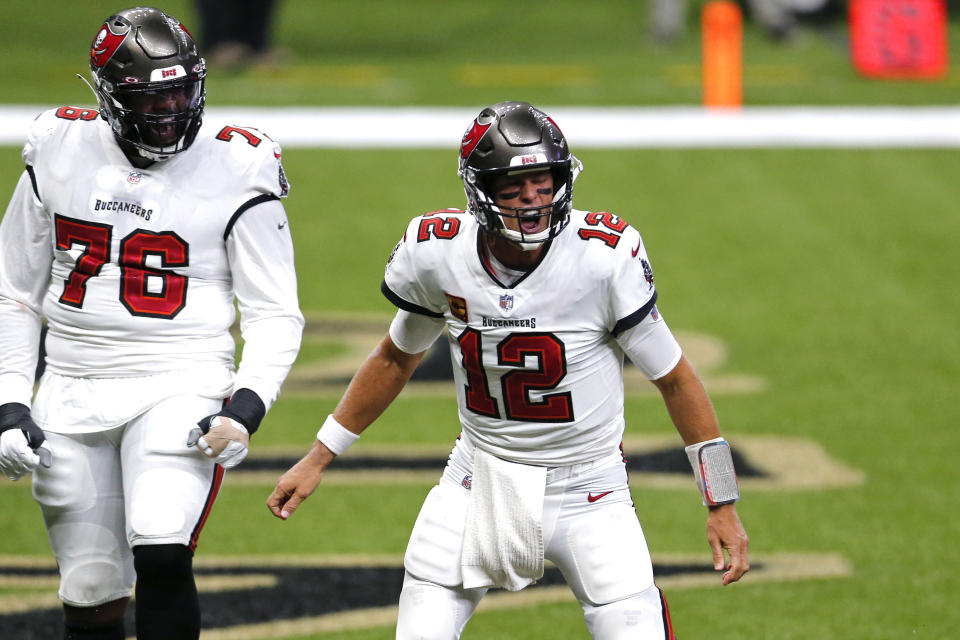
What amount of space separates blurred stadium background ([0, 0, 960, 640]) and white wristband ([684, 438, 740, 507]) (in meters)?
1.54

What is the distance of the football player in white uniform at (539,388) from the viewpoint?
12.2 feet

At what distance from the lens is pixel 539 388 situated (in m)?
3.83

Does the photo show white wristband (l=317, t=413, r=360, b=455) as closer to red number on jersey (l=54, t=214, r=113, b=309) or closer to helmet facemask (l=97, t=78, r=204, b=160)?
red number on jersey (l=54, t=214, r=113, b=309)

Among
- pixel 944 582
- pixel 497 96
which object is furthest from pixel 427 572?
pixel 497 96

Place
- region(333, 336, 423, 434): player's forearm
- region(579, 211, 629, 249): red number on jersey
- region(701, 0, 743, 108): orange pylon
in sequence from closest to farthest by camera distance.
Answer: region(579, 211, 629, 249): red number on jersey → region(333, 336, 423, 434): player's forearm → region(701, 0, 743, 108): orange pylon

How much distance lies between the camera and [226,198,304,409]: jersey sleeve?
161 inches

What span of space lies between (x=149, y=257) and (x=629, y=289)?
1303 mm

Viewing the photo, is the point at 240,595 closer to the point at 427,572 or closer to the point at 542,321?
the point at 427,572

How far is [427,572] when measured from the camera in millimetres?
3830

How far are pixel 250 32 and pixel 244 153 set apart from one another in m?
14.2

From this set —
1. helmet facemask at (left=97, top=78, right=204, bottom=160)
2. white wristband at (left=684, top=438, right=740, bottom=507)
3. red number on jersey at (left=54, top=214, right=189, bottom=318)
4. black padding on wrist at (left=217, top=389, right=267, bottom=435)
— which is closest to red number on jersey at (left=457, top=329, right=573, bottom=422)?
white wristband at (left=684, top=438, right=740, bottom=507)

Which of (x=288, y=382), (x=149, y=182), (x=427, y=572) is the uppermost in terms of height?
(x=149, y=182)

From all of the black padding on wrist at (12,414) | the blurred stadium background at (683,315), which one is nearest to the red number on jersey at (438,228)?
the black padding on wrist at (12,414)

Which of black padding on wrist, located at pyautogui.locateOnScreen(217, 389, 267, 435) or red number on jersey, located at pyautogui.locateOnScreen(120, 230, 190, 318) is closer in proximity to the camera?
black padding on wrist, located at pyautogui.locateOnScreen(217, 389, 267, 435)
